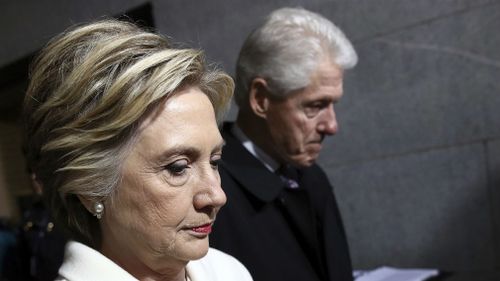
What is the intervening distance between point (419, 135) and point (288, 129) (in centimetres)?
115

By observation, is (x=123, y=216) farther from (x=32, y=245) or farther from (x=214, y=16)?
(x=214, y=16)

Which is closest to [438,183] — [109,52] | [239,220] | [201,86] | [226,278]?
[239,220]

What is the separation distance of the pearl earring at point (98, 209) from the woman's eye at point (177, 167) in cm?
16

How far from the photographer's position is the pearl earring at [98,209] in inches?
44.5

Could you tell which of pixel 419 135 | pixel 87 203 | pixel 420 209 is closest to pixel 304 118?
pixel 87 203

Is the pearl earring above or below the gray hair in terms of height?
below

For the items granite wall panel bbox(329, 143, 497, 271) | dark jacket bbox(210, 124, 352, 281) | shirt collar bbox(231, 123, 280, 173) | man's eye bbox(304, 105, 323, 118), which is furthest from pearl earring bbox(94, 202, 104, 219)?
granite wall panel bbox(329, 143, 497, 271)

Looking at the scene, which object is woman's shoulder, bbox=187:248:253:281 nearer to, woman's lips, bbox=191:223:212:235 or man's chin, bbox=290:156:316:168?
woman's lips, bbox=191:223:212:235

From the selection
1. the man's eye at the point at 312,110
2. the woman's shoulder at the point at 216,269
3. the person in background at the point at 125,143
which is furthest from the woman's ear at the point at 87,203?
the man's eye at the point at 312,110

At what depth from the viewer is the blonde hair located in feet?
3.49

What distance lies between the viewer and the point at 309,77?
75.1 inches

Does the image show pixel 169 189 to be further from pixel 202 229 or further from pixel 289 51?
pixel 289 51

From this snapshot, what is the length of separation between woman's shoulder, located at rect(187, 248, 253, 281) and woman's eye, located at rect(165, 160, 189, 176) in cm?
31

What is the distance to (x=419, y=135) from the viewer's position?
9.29 feet
